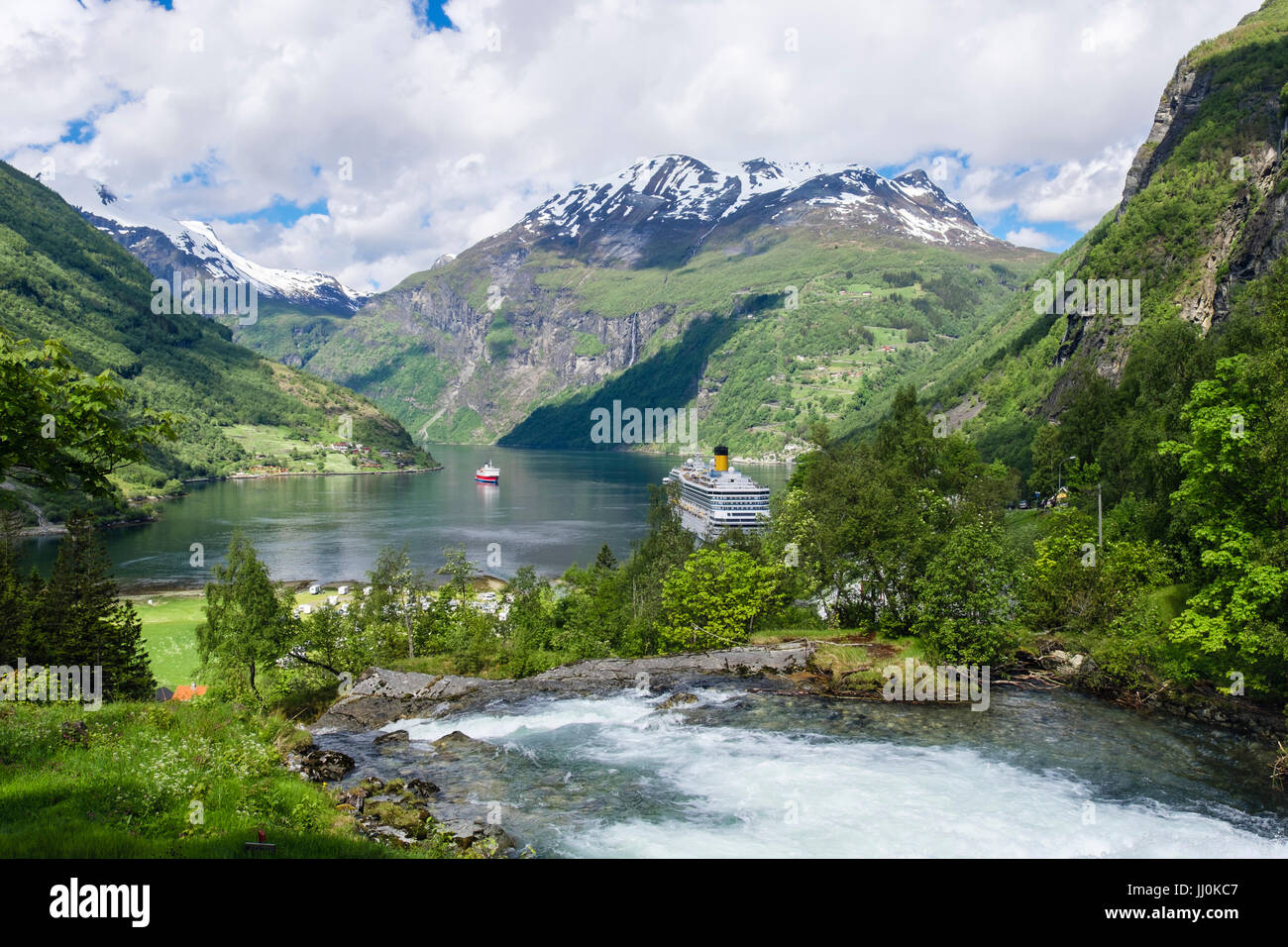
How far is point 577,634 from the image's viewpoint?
5641cm

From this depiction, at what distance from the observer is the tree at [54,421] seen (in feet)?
41.8

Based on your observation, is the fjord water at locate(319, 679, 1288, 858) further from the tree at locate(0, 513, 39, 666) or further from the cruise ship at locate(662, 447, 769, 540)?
the cruise ship at locate(662, 447, 769, 540)

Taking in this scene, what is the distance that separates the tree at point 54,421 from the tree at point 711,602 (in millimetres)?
41866

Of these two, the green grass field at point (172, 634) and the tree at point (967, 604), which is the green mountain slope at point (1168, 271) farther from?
the green grass field at point (172, 634)

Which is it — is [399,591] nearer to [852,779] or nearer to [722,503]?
Result: [852,779]

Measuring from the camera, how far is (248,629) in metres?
46.2

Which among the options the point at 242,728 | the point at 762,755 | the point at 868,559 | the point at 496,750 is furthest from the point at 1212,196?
the point at 242,728

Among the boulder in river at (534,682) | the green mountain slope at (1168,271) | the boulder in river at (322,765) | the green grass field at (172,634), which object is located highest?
the green mountain slope at (1168,271)

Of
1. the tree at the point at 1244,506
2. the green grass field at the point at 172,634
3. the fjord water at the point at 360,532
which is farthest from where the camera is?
the fjord water at the point at 360,532

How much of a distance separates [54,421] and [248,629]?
3758 cm

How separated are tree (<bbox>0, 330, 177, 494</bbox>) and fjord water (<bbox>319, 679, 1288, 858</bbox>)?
52.0ft

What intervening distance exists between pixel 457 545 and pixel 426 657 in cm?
7035

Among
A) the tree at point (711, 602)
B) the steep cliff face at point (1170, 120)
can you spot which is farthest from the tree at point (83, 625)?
the steep cliff face at point (1170, 120)
